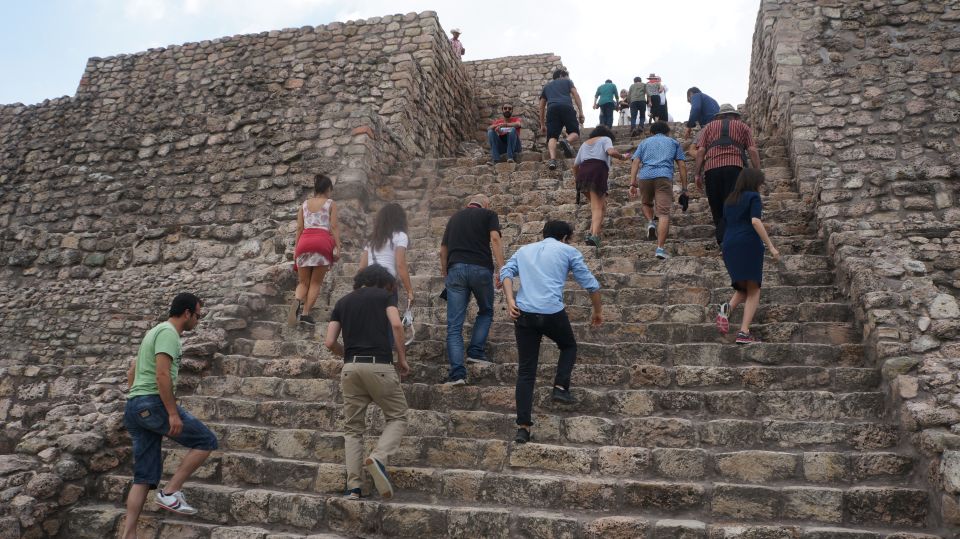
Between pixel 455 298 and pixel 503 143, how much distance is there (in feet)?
17.4

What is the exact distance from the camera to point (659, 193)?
262 inches

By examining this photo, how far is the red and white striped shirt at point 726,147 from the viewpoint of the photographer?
6.34 meters

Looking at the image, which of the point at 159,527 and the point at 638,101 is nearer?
the point at 159,527

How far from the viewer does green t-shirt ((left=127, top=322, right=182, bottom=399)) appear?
3.92 m

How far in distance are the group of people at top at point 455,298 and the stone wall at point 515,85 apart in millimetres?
7578

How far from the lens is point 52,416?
4969mm

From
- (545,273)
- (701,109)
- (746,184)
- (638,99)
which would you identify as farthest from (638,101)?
(545,273)

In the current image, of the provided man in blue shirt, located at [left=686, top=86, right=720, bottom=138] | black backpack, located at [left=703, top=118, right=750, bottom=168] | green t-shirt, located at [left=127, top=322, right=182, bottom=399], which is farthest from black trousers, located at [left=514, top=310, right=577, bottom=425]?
man in blue shirt, located at [left=686, top=86, right=720, bottom=138]

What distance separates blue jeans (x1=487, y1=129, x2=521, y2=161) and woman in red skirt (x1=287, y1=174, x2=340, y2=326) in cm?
418

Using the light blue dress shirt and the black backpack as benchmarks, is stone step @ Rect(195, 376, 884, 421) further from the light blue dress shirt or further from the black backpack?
the black backpack

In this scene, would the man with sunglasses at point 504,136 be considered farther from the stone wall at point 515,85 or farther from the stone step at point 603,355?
the stone step at point 603,355

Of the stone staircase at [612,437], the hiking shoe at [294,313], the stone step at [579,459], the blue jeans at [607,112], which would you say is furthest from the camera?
A: the blue jeans at [607,112]

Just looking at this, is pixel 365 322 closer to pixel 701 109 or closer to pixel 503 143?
pixel 503 143

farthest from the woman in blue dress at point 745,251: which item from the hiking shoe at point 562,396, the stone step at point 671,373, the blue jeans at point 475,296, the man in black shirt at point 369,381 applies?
the man in black shirt at point 369,381
